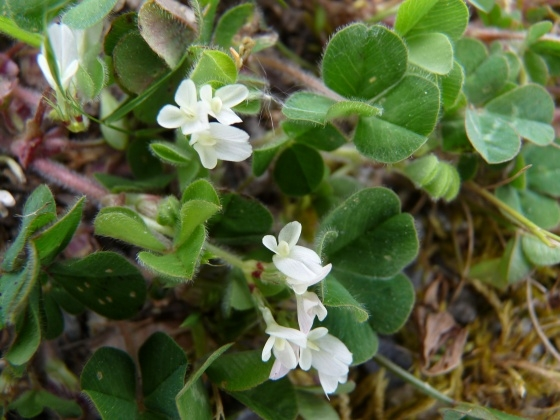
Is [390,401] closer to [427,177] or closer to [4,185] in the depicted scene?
[427,177]

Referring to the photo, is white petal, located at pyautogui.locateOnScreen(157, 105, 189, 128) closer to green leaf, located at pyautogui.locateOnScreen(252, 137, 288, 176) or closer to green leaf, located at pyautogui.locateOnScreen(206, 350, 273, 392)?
green leaf, located at pyautogui.locateOnScreen(252, 137, 288, 176)

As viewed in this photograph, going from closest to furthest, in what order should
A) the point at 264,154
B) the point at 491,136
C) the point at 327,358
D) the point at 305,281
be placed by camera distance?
the point at 305,281, the point at 327,358, the point at 264,154, the point at 491,136

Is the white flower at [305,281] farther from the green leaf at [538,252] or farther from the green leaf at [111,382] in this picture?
the green leaf at [538,252]

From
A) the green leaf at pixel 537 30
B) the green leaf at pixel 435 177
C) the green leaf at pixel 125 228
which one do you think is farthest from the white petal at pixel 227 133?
the green leaf at pixel 537 30

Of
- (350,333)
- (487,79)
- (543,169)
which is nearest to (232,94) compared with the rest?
(350,333)

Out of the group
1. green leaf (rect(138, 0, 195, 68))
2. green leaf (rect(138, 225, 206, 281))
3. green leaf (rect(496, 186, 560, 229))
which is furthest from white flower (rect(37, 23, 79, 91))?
green leaf (rect(496, 186, 560, 229))

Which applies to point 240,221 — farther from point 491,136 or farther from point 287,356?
point 491,136
